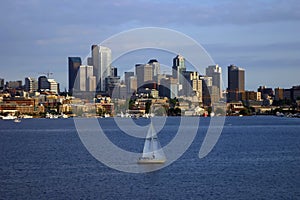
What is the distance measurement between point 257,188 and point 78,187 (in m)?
8.59

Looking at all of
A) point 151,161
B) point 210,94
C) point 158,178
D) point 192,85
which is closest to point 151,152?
point 151,161

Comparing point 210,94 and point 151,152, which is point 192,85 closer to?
point 210,94

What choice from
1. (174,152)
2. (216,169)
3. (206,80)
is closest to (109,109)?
(206,80)

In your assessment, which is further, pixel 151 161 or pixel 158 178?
pixel 151 161

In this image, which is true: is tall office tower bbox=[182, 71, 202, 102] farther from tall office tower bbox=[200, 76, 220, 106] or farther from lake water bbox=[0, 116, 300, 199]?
lake water bbox=[0, 116, 300, 199]

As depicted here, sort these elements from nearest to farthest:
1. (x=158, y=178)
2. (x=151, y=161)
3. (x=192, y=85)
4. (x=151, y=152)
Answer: (x=158, y=178)
(x=151, y=152)
(x=151, y=161)
(x=192, y=85)

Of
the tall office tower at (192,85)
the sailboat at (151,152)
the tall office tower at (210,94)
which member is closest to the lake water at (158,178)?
the sailboat at (151,152)

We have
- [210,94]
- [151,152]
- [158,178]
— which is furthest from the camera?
[210,94]

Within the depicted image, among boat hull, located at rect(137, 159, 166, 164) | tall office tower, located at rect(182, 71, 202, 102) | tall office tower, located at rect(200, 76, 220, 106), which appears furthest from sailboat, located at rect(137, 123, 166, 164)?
tall office tower, located at rect(200, 76, 220, 106)

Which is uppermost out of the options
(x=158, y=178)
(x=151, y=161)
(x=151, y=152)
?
(x=151, y=152)

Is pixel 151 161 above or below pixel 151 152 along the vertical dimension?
below

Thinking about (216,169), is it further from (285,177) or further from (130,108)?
(130,108)

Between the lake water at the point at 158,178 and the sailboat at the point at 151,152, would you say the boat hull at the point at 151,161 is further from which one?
the lake water at the point at 158,178

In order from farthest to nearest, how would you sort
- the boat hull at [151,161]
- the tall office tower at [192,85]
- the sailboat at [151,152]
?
the tall office tower at [192,85]
the boat hull at [151,161]
the sailboat at [151,152]
